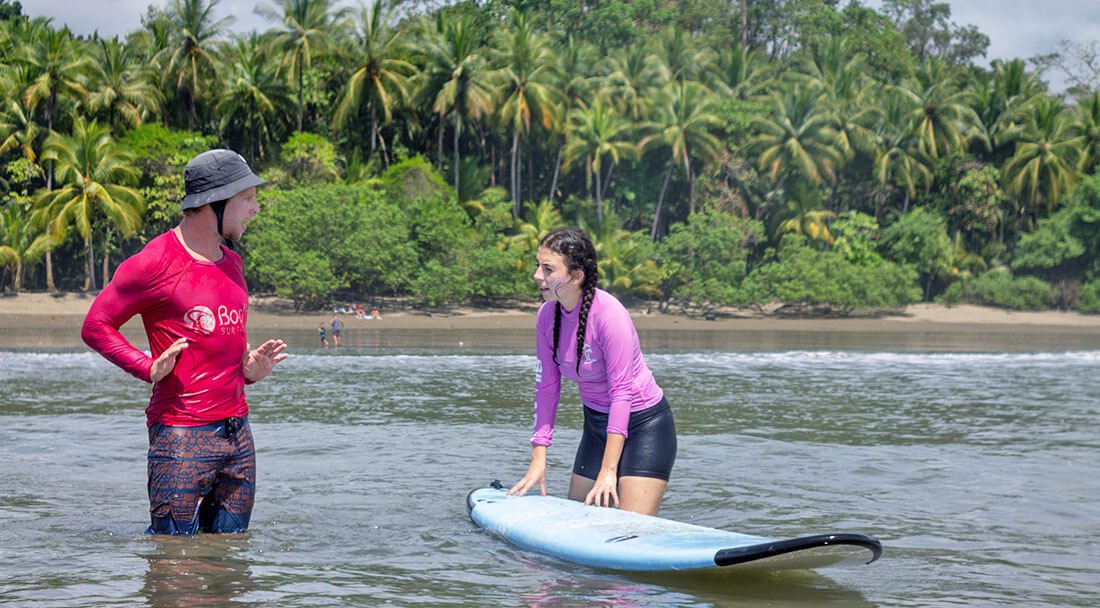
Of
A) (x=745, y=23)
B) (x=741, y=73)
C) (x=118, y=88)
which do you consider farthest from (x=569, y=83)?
(x=745, y=23)

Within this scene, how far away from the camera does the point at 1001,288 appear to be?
4650 centimetres

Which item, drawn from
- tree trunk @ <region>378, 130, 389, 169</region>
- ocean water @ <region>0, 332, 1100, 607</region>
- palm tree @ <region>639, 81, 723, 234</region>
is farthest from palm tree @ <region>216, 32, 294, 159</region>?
ocean water @ <region>0, 332, 1100, 607</region>

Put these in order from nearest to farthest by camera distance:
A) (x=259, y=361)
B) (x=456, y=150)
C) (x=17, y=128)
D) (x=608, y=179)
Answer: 1. (x=259, y=361)
2. (x=17, y=128)
3. (x=456, y=150)
4. (x=608, y=179)

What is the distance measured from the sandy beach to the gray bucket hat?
26786mm

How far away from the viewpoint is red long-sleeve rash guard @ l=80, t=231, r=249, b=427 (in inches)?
181

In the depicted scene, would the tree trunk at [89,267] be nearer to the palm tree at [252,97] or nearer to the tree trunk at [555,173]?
the palm tree at [252,97]

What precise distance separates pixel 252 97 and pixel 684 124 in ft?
52.7

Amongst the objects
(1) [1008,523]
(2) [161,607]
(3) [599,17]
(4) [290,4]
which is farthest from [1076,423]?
(3) [599,17]

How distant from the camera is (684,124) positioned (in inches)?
1780

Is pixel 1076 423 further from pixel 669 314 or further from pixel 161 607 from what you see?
pixel 669 314

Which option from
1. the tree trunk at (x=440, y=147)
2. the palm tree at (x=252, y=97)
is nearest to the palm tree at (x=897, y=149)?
the tree trunk at (x=440, y=147)

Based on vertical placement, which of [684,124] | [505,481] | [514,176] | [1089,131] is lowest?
[505,481]

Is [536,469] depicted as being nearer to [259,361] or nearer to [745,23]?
[259,361]

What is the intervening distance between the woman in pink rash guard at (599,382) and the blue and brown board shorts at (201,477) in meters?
1.46
